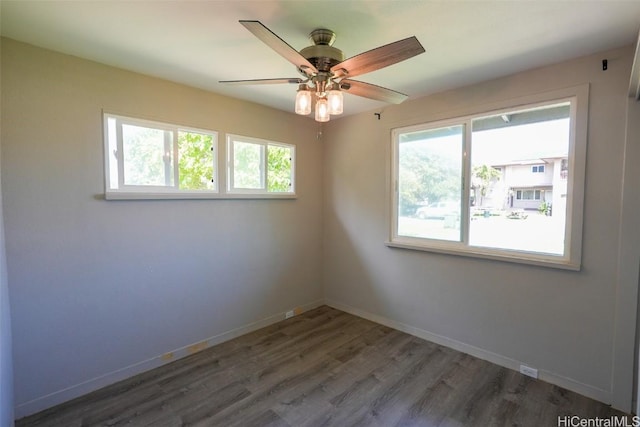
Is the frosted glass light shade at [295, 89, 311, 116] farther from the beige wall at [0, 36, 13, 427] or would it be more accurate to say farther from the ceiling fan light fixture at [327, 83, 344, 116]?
the beige wall at [0, 36, 13, 427]

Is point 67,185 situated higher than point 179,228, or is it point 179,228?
point 67,185

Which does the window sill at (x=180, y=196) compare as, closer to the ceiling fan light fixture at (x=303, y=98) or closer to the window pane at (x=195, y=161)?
the window pane at (x=195, y=161)

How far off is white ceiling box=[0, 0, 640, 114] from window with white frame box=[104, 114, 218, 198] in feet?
1.54

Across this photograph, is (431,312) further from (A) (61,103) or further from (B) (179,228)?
(A) (61,103)

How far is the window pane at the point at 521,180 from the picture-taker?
7.66 ft

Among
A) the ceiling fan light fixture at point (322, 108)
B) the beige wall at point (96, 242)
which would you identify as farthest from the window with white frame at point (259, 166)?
the ceiling fan light fixture at point (322, 108)

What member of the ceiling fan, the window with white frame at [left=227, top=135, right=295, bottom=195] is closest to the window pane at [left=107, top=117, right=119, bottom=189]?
the window with white frame at [left=227, top=135, right=295, bottom=195]

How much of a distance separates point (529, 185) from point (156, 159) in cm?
320

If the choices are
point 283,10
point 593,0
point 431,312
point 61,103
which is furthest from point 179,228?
point 593,0

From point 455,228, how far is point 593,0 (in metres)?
1.88

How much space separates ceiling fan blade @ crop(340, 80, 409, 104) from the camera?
5.77ft

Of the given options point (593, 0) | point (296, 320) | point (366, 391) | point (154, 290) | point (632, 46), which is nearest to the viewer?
point (593, 0)

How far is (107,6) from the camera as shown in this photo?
158cm

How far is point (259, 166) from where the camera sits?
3344 millimetres
